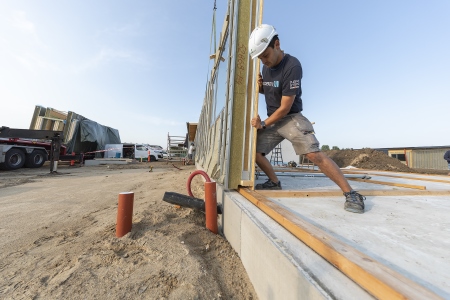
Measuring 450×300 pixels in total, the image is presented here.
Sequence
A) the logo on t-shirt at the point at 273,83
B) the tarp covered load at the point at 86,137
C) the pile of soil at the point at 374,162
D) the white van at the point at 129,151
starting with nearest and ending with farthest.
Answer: the logo on t-shirt at the point at 273,83 < the pile of soil at the point at 374,162 < the tarp covered load at the point at 86,137 < the white van at the point at 129,151

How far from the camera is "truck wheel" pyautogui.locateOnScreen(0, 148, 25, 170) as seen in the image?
896cm

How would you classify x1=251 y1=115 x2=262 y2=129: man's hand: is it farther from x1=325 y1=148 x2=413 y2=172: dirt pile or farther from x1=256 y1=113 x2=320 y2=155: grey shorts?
x1=325 y1=148 x2=413 y2=172: dirt pile

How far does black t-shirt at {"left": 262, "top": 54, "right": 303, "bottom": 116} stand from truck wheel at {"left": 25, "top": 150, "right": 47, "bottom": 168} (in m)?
12.1

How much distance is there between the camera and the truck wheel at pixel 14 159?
8.96m

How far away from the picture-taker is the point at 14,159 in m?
9.36

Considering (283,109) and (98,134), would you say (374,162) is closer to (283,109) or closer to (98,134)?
(283,109)

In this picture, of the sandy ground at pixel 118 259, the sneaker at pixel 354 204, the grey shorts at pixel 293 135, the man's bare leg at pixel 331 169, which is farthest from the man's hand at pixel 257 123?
the sandy ground at pixel 118 259

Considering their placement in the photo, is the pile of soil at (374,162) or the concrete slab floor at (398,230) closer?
the concrete slab floor at (398,230)

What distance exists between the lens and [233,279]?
Answer: 151 cm

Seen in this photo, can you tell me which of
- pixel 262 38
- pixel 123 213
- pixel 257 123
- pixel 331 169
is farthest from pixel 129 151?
pixel 331 169

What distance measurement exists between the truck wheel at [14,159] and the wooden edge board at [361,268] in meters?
12.1

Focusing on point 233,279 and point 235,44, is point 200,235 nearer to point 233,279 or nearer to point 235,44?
point 233,279

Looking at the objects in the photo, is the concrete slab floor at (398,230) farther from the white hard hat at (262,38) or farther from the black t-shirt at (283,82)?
the white hard hat at (262,38)

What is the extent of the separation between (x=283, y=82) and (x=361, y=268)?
1769 mm
